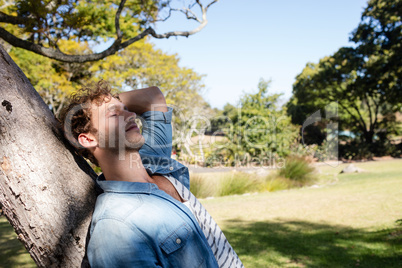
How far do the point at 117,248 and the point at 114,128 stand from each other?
2.24 feet

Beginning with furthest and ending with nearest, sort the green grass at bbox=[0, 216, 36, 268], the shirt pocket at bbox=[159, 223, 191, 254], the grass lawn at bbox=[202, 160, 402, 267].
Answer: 1. the green grass at bbox=[0, 216, 36, 268]
2. the grass lawn at bbox=[202, 160, 402, 267]
3. the shirt pocket at bbox=[159, 223, 191, 254]

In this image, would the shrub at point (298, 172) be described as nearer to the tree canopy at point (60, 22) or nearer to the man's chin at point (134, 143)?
the tree canopy at point (60, 22)

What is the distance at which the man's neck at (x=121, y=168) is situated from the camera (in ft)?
5.38

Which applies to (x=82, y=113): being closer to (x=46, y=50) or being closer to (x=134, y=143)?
(x=134, y=143)

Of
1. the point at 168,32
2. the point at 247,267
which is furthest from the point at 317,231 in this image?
the point at 168,32

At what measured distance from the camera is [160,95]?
214 cm

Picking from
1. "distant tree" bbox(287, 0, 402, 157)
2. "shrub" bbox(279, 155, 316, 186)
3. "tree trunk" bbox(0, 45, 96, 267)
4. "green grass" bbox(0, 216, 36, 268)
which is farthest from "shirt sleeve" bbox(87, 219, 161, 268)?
"distant tree" bbox(287, 0, 402, 157)

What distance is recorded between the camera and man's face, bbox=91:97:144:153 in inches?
66.7

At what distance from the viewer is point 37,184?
133 centimetres

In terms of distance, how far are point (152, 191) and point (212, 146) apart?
17561mm

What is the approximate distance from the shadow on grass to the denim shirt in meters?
3.44

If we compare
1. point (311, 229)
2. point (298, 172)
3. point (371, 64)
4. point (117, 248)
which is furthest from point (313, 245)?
point (371, 64)

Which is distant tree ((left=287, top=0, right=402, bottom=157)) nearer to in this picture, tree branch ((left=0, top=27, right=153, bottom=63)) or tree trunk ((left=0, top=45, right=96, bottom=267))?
tree branch ((left=0, top=27, right=153, bottom=63))

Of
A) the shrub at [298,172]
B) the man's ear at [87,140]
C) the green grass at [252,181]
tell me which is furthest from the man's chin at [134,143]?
the shrub at [298,172]
